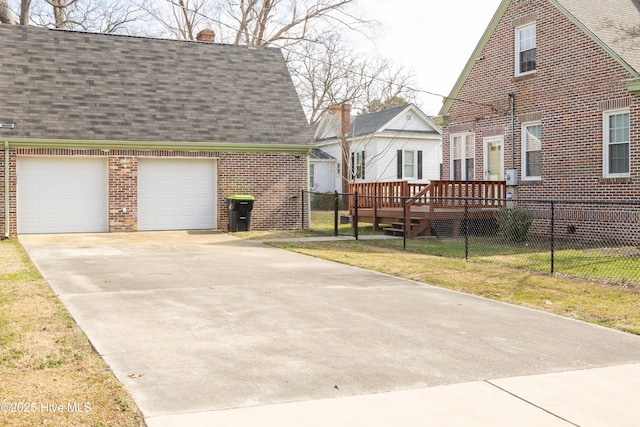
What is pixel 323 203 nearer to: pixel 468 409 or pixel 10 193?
pixel 10 193

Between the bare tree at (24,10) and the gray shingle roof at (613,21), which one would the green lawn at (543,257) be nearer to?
the gray shingle roof at (613,21)

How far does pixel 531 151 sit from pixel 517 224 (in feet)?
11.1

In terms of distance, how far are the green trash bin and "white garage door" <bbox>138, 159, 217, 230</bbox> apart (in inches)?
42.7

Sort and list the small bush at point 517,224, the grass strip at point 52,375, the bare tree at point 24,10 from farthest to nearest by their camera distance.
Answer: the bare tree at point 24,10 → the small bush at point 517,224 → the grass strip at point 52,375

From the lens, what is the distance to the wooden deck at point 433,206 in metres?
19.3

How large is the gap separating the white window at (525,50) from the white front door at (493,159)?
2.18 metres

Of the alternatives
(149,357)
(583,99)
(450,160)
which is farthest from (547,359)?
(450,160)

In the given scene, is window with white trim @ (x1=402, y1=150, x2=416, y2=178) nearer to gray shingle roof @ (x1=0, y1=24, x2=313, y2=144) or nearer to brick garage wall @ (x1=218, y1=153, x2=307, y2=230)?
gray shingle roof @ (x1=0, y1=24, x2=313, y2=144)

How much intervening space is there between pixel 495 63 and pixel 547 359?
16.6 m

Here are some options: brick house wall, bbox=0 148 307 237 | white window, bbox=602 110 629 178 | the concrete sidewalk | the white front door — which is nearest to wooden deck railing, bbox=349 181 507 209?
the white front door

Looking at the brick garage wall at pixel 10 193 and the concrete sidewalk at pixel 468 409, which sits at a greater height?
the brick garage wall at pixel 10 193

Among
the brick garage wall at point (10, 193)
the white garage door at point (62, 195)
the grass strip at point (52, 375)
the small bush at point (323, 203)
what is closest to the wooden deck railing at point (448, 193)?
the white garage door at point (62, 195)

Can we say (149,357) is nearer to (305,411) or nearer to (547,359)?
(305,411)

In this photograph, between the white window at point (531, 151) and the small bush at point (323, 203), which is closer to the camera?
the white window at point (531, 151)
